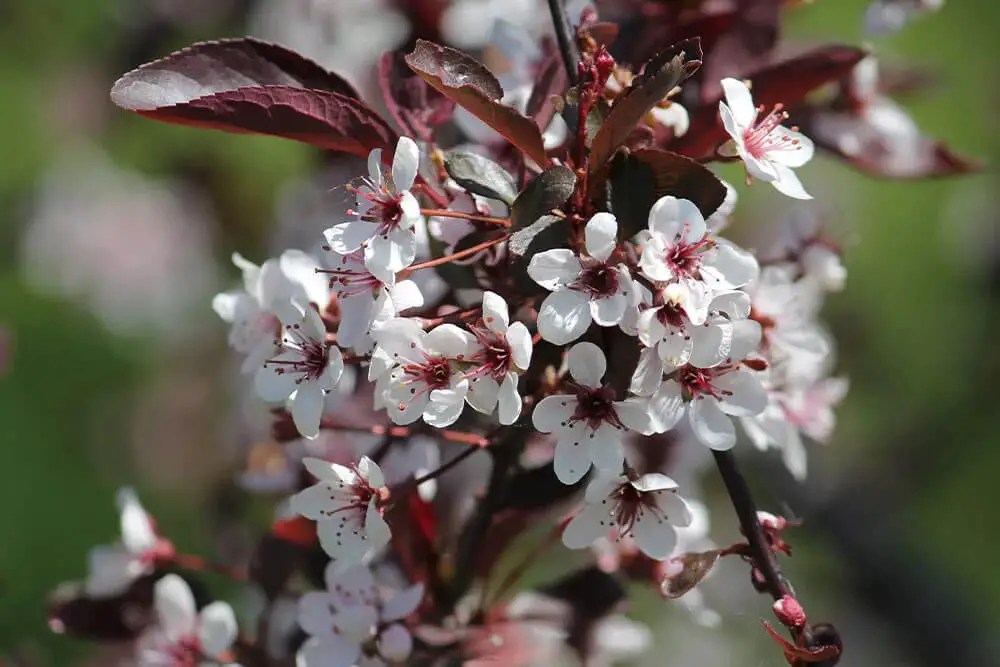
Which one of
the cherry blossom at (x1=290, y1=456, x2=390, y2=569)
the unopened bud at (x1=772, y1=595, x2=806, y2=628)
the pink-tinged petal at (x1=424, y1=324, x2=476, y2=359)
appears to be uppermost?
the pink-tinged petal at (x1=424, y1=324, x2=476, y2=359)

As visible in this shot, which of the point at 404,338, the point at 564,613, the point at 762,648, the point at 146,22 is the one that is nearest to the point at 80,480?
the point at 146,22

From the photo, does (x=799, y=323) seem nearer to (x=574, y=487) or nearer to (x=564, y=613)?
(x=574, y=487)

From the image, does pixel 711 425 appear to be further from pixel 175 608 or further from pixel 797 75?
pixel 175 608

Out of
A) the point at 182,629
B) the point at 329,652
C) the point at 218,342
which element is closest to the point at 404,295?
the point at 329,652

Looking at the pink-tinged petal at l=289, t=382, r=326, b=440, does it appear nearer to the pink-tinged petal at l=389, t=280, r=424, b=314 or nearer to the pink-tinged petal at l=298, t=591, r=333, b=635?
the pink-tinged petal at l=389, t=280, r=424, b=314

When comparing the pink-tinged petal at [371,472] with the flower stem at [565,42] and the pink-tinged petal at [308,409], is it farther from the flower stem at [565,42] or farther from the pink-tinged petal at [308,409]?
the flower stem at [565,42]

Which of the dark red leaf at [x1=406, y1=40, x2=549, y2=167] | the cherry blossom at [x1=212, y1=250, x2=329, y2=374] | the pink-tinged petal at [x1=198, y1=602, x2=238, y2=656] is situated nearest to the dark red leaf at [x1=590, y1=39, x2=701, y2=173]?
the dark red leaf at [x1=406, y1=40, x2=549, y2=167]

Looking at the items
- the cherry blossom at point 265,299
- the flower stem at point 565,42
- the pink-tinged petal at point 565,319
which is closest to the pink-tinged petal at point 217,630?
the cherry blossom at point 265,299
